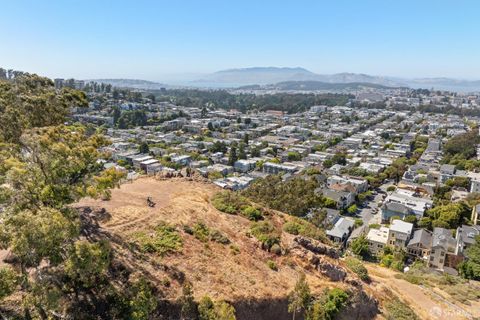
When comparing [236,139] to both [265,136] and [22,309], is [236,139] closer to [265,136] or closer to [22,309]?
[265,136]

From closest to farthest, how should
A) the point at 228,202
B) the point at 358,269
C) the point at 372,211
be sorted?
the point at 358,269 < the point at 228,202 < the point at 372,211

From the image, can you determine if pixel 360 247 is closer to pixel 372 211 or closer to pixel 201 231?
pixel 372 211

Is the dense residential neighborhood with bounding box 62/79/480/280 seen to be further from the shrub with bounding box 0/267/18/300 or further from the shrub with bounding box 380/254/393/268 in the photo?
the shrub with bounding box 0/267/18/300

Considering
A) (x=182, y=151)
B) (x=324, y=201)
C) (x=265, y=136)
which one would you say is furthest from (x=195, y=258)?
(x=265, y=136)

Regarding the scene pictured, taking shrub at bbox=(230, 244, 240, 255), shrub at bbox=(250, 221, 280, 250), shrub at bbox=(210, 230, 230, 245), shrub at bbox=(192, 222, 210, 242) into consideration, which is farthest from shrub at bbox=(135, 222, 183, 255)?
shrub at bbox=(250, 221, 280, 250)

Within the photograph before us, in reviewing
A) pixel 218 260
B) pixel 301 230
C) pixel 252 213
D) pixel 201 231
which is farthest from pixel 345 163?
pixel 218 260

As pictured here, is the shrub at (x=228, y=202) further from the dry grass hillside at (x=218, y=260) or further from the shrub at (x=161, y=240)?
the shrub at (x=161, y=240)
